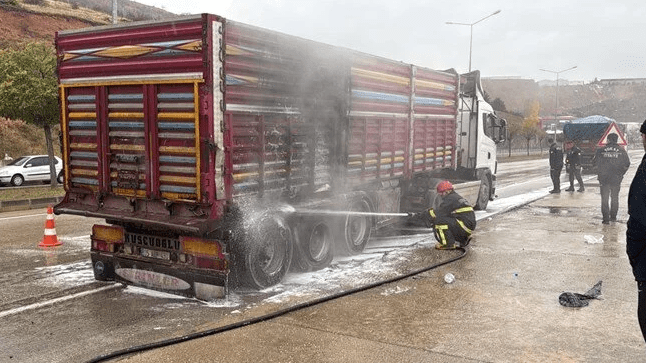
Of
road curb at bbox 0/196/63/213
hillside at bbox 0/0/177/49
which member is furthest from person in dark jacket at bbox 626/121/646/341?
hillside at bbox 0/0/177/49

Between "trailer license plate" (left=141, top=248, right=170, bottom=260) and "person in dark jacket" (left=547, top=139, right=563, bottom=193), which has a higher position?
→ "person in dark jacket" (left=547, top=139, right=563, bottom=193)

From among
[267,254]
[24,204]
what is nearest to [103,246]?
[267,254]

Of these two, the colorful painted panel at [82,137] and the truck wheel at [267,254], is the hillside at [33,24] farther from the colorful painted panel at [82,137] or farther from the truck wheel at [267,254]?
the truck wheel at [267,254]

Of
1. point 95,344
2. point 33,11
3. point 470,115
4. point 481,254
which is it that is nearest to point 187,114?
point 95,344

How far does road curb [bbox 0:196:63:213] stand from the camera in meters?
15.0

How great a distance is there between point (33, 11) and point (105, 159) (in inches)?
1650

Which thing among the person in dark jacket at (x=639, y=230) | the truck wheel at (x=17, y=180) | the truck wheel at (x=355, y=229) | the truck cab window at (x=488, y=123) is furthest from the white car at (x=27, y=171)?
the person in dark jacket at (x=639, y=230)

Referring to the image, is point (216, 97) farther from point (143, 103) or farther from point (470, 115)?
point (470, 115)

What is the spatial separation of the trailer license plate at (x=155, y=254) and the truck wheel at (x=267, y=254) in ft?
2.76

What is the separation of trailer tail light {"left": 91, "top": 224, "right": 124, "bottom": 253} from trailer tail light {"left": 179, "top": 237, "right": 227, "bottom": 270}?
1.00m

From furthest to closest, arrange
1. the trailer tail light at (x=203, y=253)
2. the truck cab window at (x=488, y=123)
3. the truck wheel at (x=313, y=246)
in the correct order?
the truck cab window at (x=488, y=123), the truck wheel at (x=313, y=246), the trailer tail light at (x=203, y=253)

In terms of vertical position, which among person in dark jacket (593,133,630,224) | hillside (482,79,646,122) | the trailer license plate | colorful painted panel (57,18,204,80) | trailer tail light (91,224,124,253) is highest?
hillside (482,79,646,122)

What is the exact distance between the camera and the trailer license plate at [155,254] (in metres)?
6.37

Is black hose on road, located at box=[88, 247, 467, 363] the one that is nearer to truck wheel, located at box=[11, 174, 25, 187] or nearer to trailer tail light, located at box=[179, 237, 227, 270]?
trailer tail light, located at box=[179, 237, 227, 270]
